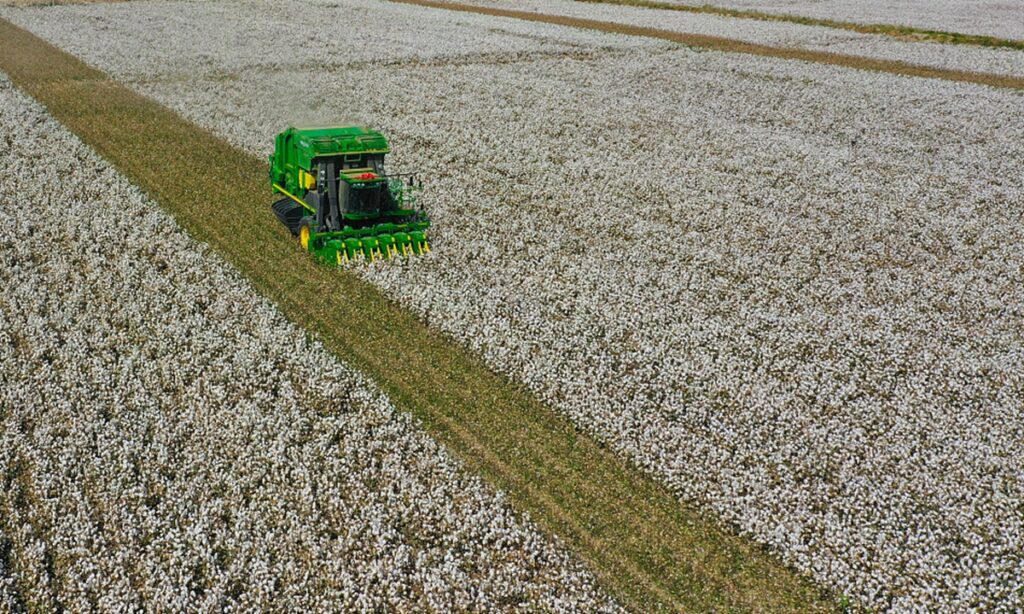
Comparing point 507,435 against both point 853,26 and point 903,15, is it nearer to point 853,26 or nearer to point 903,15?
point 853,26

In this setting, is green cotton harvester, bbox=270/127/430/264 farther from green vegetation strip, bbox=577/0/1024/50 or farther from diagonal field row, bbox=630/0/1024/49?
diagonal field row, bbox=630/0/1024/49

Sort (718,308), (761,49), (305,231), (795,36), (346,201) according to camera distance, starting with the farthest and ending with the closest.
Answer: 1. (795,36)
2. (761,49)
3. (305,231)
4. (346,201)
5. (718,308)

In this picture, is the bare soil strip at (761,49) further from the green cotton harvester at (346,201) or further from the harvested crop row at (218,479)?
the harvested crop row at (218,479)

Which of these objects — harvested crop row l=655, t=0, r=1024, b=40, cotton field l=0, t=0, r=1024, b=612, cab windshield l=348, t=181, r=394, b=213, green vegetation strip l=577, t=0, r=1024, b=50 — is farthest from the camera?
harvested crop row l=655, t=0, r=1024, b=40

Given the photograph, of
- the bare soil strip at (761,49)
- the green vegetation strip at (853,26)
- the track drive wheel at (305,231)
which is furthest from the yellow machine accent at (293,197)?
the green vegetation strip at (853,26)

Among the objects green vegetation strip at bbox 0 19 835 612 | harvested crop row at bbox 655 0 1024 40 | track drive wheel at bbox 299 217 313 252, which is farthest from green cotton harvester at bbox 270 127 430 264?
harvested crop row at bbox 655 0 1024 40

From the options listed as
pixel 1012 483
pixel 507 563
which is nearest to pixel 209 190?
pixel 507 563

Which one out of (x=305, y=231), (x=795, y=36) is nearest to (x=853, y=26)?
(x=795, y=36)
